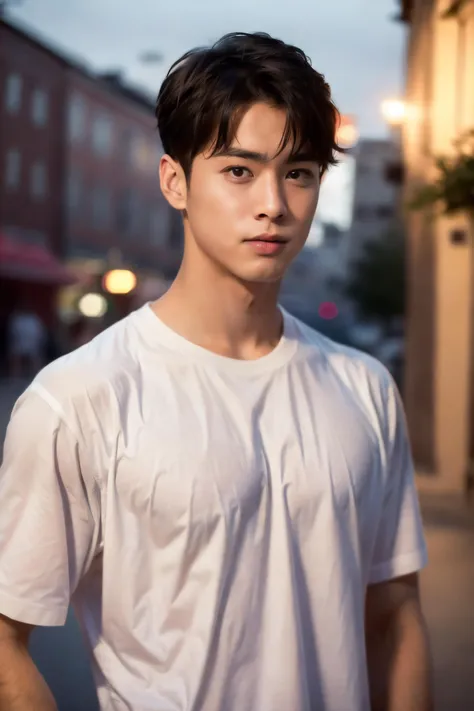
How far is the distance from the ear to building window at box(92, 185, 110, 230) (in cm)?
5091

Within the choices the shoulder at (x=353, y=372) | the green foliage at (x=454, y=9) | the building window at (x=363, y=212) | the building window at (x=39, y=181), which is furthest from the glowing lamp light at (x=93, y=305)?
the building window at (x=363, y=212)

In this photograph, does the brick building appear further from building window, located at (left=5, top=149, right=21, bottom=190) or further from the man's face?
the man's face

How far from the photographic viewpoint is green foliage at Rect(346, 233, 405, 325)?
170 ft

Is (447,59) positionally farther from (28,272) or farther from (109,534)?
(28,272)

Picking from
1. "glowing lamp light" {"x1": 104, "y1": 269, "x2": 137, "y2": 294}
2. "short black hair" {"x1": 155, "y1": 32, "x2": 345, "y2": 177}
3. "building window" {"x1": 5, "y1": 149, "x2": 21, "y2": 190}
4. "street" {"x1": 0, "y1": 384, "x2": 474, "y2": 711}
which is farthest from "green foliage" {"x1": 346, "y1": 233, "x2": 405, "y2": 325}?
"short black hair" {"x1": 155, "y1": 32, "x2": 345, "y2": 177}

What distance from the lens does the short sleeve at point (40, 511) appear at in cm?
172

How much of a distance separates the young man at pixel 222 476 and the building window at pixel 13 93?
137 feet

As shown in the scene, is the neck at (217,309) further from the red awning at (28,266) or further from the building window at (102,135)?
the building window at (102,135)

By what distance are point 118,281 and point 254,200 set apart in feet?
75.1

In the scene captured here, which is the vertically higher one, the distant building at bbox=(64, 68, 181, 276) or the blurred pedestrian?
the distant building at bbox=(64, 68, 181, 276)

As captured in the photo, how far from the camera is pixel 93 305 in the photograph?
1037 inches

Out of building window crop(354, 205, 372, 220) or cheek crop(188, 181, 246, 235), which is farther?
building window crop(354, 205, 372, 220)

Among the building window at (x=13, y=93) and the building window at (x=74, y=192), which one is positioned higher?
the building window at (x=13, y=93)

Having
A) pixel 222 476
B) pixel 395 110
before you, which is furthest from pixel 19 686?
pixel 395 110
